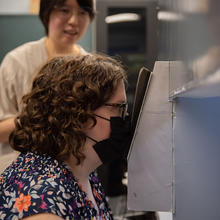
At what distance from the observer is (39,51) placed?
175 centimetres

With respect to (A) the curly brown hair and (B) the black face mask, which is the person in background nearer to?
(A) the curly brown hair

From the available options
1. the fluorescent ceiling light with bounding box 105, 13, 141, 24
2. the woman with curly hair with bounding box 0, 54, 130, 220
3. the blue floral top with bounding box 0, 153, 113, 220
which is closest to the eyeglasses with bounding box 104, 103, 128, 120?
the woman with curly hair with bounding box 0, 54, 130, 220

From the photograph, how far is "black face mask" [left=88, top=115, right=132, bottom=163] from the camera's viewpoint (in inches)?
44.3

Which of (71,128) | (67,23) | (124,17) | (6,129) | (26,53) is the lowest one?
(6,129)

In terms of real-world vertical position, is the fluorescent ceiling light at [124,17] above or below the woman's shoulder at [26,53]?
above

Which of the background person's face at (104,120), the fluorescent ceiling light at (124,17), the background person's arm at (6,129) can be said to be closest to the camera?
the background person's face at (104,120)

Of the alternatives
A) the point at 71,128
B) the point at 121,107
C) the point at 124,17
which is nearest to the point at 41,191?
the point at 71,128

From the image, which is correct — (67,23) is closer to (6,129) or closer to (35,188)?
(6,129)

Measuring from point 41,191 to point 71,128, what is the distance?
9.3 inches

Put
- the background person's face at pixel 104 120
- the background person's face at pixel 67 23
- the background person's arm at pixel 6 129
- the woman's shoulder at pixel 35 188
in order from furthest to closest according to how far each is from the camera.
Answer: the background person's face at pixel 67 23
the background person's arm at pixel 6 129
the background person's face at pixel 104 120
the woman's shoulder at pixel 35 188

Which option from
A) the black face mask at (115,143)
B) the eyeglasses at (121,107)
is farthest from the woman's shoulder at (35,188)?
the eyeglasses at (121,107)

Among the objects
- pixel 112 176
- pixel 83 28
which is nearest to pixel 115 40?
pixel 112 176

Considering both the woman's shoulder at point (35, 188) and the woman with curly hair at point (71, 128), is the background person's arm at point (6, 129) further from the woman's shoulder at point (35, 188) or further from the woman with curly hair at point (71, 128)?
the woman's shoulder at point (35, 188)

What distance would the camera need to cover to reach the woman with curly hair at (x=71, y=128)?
102cm
